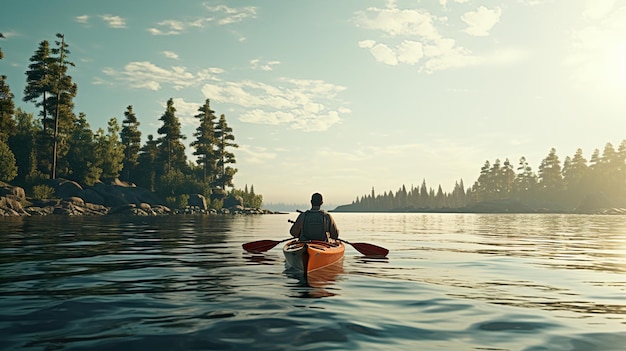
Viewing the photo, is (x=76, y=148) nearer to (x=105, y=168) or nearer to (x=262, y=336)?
(x=105, y=168)

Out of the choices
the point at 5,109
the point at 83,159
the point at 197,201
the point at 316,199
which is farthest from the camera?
the point at 197,201

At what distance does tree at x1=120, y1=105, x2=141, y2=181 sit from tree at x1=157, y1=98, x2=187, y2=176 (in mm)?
4406

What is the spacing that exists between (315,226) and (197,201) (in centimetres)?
6328

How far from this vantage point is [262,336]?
213 inches

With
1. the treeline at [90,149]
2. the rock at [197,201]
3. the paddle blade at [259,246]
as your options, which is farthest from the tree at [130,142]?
the paddle blade at [259,246]

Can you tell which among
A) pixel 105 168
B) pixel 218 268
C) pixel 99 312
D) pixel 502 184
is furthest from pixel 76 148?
pixel 502 184

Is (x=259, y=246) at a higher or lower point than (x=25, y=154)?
lower

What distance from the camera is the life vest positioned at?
1244 centimetres

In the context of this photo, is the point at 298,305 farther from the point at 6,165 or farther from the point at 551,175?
the point at 551,175

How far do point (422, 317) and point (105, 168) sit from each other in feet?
229

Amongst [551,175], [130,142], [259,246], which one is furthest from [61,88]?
[551,175]

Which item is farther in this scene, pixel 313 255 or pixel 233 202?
pixel 233 202

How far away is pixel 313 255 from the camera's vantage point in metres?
10.0

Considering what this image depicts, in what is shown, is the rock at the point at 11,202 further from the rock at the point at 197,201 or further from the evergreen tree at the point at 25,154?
the rock at the point at 197,201
